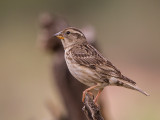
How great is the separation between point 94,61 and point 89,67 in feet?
0.37

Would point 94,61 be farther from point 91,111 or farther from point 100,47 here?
point 100,47

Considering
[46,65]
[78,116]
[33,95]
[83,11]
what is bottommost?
[78,116]

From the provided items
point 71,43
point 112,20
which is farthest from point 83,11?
point 71,43

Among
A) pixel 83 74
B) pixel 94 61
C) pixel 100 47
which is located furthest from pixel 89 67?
pixel 100 47

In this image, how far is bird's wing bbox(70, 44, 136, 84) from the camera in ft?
29.8

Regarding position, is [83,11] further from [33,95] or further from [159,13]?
[33,95]

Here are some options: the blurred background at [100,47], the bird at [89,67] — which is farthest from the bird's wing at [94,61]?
the blurred background at [100,47]

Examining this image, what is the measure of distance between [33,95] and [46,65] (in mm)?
3470

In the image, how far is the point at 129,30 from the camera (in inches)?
939

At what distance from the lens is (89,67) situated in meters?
9.33

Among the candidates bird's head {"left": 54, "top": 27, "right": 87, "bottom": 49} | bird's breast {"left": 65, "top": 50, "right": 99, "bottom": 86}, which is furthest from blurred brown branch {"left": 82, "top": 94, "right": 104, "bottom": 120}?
bird's head {"left": 54, "top": 27, "right": 87, "bottom": 49}

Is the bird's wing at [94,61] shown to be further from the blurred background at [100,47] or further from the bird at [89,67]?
the blurred background at [100,47]

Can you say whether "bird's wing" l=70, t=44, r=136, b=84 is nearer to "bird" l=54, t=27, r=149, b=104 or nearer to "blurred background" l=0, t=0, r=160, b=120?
"bird" l=54, t=27, r=149, b=104

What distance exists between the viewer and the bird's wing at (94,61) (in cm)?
908
